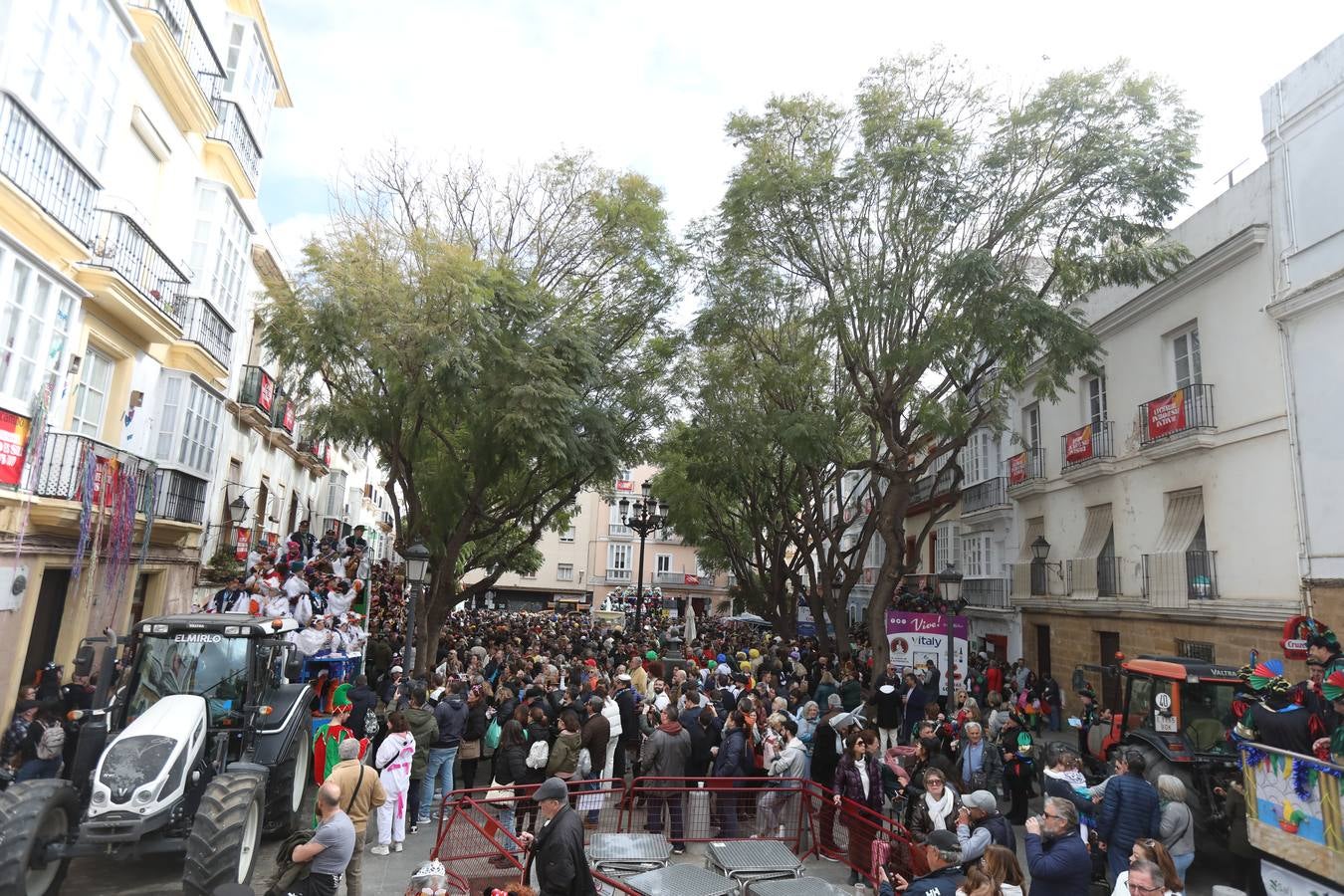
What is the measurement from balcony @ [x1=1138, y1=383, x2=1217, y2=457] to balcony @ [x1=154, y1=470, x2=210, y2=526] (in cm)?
1839

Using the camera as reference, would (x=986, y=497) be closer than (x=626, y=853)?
No

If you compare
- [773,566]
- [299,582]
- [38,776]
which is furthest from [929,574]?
[38,776]

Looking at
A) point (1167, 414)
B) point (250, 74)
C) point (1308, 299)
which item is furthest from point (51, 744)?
point (1167, 414)

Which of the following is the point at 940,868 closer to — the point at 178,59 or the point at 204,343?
the point at 204,343

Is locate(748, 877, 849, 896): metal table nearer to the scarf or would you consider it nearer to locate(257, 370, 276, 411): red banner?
the scarf

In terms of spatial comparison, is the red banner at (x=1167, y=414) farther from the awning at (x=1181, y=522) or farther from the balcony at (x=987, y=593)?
the balcony at (x=987, y=593)

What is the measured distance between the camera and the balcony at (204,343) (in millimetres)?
14570

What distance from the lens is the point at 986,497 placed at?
24062 millimetres

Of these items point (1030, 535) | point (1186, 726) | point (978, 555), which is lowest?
point (1186, 726)

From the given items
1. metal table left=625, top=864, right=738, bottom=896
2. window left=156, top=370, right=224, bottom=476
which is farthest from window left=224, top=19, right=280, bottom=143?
metal table left=625, top=864, right=738, bottom=896

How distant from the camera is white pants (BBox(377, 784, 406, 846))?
837 cm

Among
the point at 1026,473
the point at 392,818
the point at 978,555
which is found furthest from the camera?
the point at 978,555

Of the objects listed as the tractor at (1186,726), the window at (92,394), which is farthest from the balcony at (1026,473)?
the window at (92,394)

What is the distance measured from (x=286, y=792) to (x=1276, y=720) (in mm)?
9762
